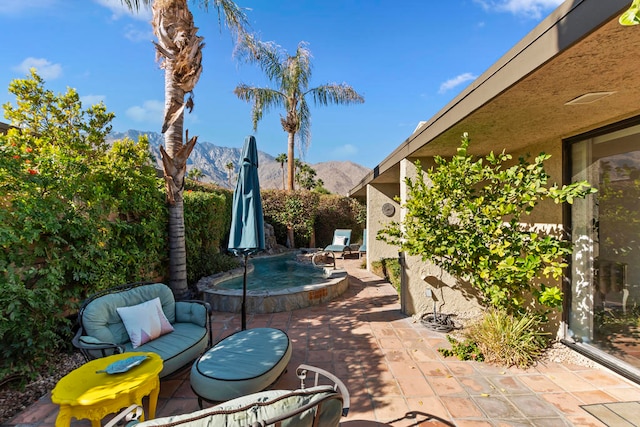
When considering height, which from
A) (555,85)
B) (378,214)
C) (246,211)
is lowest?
(246,211)

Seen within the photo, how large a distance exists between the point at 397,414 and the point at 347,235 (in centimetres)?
974

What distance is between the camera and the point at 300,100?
17328 mm

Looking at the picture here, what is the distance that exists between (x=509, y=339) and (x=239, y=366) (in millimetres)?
3590

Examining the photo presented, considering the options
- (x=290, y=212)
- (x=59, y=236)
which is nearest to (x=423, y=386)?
(x=59, y=236)

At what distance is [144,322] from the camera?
363cm

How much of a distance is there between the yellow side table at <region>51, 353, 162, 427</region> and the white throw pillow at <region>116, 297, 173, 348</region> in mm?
778

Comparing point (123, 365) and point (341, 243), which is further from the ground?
point (341, 243)

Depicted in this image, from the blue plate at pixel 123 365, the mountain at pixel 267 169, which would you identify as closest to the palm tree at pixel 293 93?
the blue plate at pixel 123 365

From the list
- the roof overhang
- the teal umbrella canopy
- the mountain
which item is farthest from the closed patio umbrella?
the mountain

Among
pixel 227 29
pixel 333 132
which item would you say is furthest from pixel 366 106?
pixel 227 29

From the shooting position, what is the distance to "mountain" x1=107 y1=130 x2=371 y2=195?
291 ft

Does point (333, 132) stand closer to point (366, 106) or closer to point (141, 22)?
point (366, 106)

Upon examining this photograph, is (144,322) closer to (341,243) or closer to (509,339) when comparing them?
(509,339)

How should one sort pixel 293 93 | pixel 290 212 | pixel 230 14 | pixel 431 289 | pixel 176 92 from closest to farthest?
pixel 431 289 < pixel 176 92 < pixel 230 14 < pixel 290 212 < pixel 293 93
